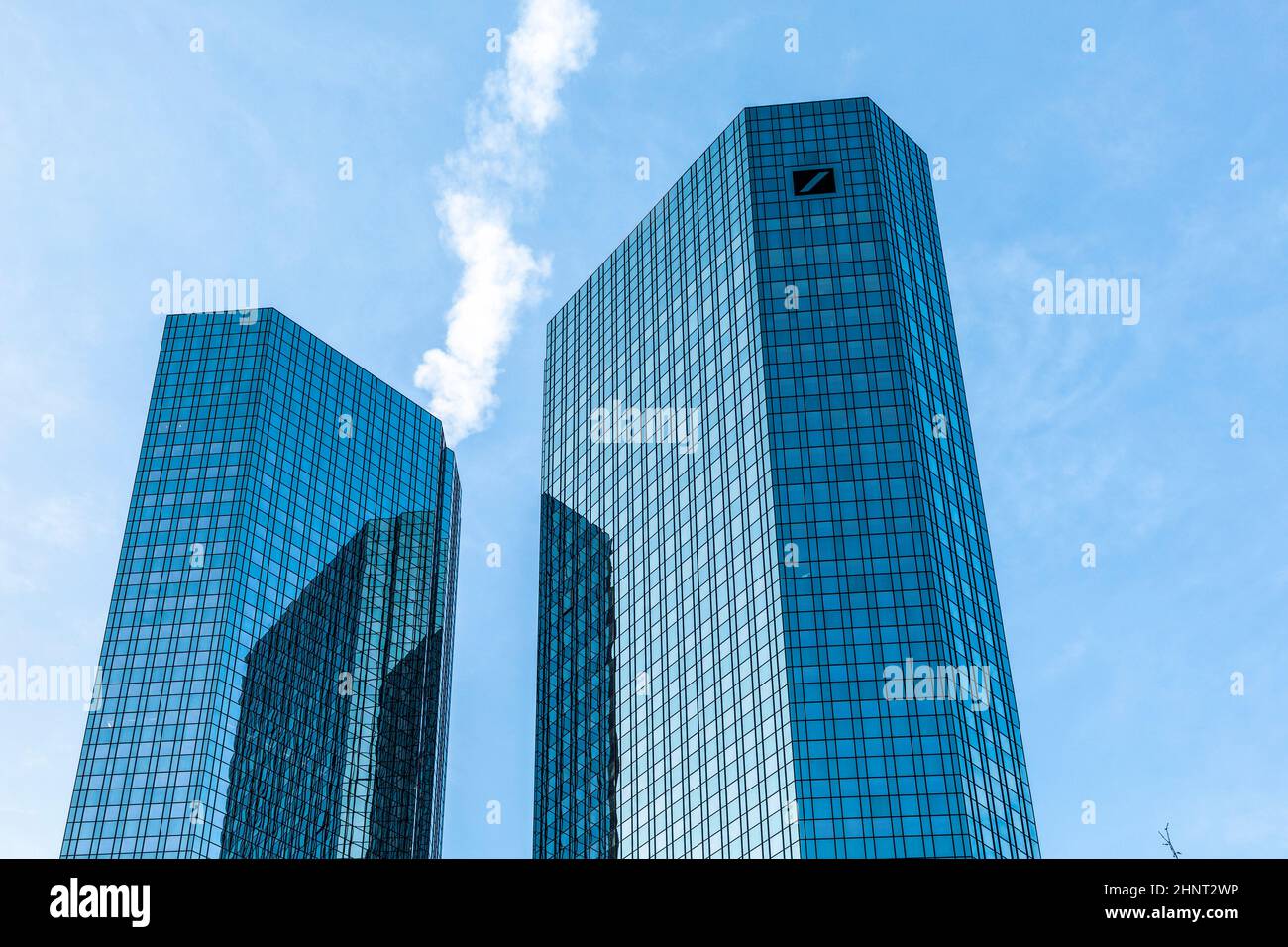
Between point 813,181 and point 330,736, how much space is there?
101 meters

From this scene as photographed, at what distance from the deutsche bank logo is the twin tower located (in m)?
0.33

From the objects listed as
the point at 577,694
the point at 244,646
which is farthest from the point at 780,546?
the point at 244,646

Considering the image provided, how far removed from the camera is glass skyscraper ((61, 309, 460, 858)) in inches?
6132

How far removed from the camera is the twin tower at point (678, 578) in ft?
364

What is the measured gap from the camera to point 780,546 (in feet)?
395

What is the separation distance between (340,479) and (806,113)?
299 feet

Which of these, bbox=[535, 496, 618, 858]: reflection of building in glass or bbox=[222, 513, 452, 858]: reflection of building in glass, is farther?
bbox=[222, 513, 452, 858]: reflection of building in glass

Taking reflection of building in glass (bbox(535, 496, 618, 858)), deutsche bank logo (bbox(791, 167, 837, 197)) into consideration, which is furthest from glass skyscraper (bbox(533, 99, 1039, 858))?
reflection of building in glass (bbox(535, 496, 618, 858))

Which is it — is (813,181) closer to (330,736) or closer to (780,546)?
(780,546)

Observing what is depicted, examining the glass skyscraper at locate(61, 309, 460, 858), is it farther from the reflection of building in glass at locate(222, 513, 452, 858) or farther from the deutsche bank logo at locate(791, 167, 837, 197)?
the deutsche bank logo at locate(791, 167, 837, 197)

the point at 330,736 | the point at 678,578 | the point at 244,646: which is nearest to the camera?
the point at 678,578
